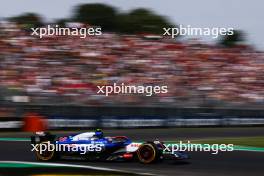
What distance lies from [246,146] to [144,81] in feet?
21.4

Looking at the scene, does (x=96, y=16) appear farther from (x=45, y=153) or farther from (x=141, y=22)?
(x=45, y=153)

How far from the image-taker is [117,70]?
63.2 ft

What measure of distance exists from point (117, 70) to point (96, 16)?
16631 mm

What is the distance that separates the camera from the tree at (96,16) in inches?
1359

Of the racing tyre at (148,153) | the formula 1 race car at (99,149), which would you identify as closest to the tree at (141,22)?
the formula 1 race car at (99,149)

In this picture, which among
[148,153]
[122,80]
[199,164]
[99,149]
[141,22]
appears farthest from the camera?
[141,22]

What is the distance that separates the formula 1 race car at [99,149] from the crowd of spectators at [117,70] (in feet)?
25.7

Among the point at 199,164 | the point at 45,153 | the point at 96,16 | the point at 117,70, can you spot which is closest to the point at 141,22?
the point at 96,16

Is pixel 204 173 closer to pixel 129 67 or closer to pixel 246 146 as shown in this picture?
pixel 246 146

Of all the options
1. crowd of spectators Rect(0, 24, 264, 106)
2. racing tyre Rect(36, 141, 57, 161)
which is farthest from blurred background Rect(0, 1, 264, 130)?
racing tyre Rect(36, 141, 57, 161)

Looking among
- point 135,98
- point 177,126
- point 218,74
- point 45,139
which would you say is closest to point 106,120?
point 135,98

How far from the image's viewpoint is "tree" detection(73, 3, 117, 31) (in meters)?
34.5

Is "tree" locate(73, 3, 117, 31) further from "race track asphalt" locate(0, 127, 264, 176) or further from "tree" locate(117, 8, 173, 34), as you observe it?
"race track asphalt" locate(0, 127, 264, 176)

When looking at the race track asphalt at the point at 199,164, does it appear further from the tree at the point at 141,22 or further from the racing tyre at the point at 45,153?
the tree at the point at 141,22
